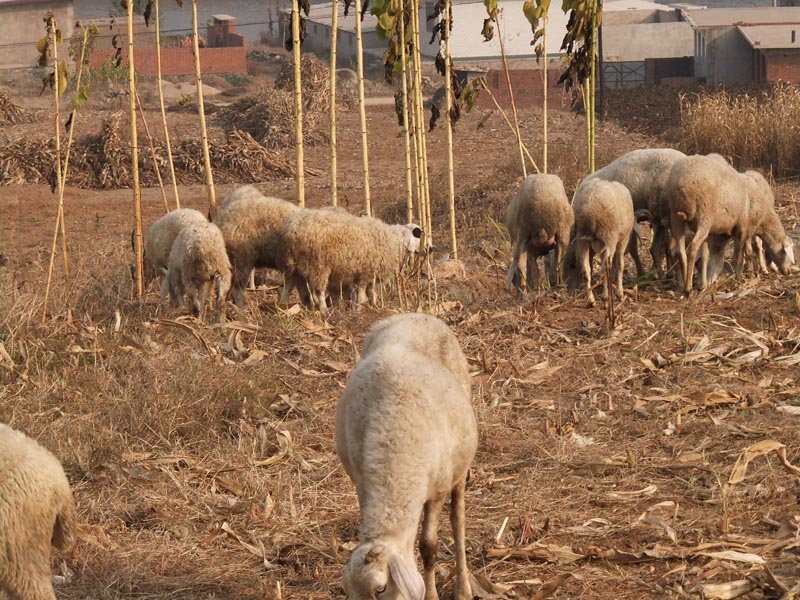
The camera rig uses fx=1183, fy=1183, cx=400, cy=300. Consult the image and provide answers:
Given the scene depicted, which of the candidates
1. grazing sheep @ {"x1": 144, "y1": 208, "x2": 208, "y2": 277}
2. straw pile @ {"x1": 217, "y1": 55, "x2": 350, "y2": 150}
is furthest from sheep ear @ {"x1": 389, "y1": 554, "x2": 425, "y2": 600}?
straw pile @ {"x1": 217, "y1": 55, "x2": 350, "y2": 150}

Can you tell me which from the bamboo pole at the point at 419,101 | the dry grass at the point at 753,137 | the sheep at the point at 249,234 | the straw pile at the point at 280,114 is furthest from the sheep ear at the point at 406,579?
the straw pile at the point at 280,114

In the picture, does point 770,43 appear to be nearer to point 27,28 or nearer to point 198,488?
point 198,488

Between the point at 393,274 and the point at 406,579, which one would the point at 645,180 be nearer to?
the point at 393,274

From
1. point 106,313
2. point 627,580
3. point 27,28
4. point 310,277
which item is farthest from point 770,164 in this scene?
point 27,28

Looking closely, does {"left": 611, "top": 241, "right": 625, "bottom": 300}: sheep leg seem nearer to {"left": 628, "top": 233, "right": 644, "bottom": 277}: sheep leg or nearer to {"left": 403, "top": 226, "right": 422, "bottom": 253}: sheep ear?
{"left": 628, "top": 233, "right": 644, "bottom": 277}: sheep leg

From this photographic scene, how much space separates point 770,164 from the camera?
16688 millimetres

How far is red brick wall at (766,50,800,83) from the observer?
26672 mm

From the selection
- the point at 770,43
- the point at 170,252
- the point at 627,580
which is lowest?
the point at 627,580

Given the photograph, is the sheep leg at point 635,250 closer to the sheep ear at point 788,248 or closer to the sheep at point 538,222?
the sheep at point 538,222

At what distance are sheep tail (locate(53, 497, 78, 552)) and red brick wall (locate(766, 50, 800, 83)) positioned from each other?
24.4 m

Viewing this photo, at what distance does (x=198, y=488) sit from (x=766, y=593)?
2.97m

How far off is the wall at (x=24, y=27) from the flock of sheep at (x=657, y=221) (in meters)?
35.3

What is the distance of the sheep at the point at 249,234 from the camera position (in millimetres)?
10000

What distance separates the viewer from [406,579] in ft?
12.9
